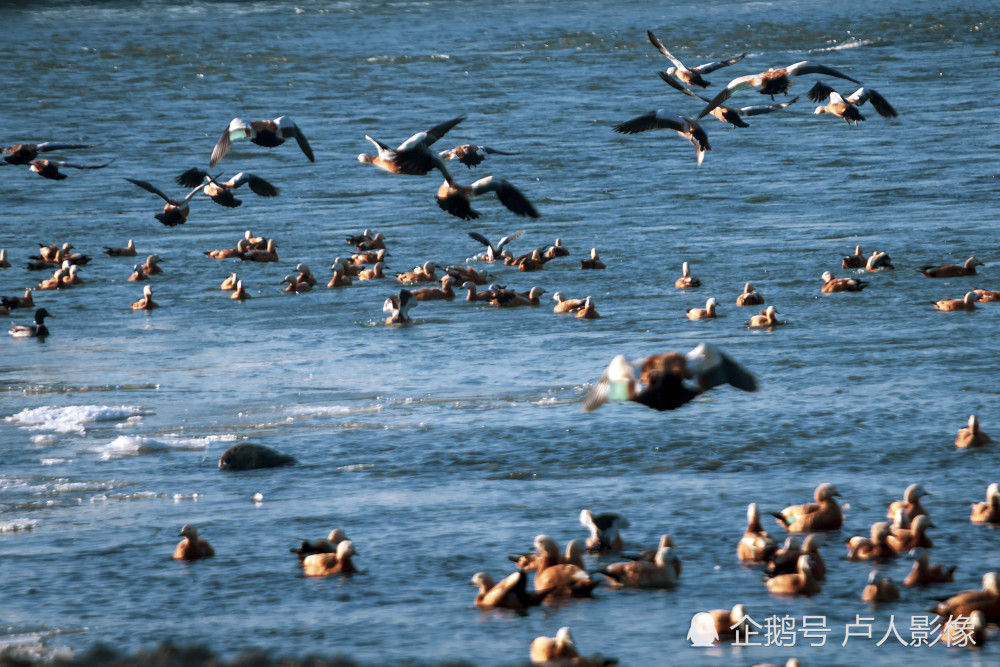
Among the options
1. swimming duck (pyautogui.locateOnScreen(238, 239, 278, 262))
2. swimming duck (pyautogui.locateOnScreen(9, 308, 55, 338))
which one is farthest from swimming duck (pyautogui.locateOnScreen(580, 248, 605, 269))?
swimming duck (pyautogui.locateOnScreen(9, 308, 55, 338))

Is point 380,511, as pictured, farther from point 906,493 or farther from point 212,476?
point 906,493

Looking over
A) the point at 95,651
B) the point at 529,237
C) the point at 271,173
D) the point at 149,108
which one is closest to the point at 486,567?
the point at 95,651

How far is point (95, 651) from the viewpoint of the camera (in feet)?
16.2

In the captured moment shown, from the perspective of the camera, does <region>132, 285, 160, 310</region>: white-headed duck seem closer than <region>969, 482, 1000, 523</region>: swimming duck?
No

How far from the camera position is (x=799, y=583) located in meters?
12.2

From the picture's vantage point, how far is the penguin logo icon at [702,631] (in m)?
11.3

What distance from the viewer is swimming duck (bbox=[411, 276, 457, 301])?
2588 centimetres

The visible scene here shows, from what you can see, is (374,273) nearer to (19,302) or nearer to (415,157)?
(19,302)

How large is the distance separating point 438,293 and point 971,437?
11.7 meters

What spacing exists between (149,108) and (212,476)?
4038cm

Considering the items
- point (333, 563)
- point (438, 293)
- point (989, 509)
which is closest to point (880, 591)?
point (989, 509)

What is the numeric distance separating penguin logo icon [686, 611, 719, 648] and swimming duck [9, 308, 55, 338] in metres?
15.4

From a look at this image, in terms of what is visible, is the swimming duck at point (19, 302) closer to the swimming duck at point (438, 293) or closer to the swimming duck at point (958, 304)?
the swimming duck at point (438, 293)

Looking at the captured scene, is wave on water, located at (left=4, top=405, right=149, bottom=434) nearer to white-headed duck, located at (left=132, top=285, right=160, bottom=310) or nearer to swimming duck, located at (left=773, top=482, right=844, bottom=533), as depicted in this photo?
white-headed duck, located at (left=132, top=285, right=160, bottom=310)
